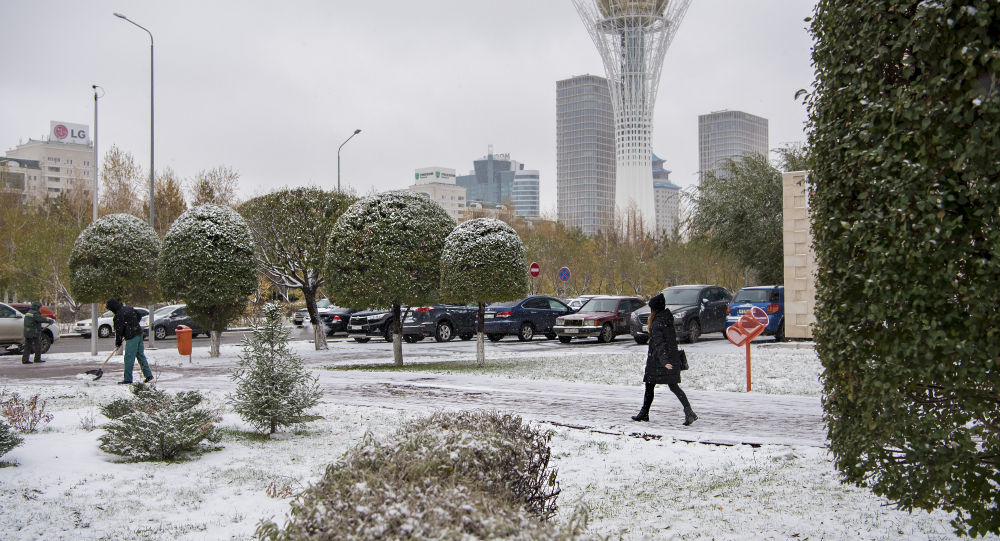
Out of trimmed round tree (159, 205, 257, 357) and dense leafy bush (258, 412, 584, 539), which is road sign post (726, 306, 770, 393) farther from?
trimmed round tree (159, 205, 257, 357)

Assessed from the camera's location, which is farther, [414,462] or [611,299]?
[611,299]

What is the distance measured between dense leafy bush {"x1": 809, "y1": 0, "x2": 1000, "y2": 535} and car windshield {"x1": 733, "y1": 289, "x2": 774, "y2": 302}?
69.3ft

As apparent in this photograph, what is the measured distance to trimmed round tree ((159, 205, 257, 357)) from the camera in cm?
2116

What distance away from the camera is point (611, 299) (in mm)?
27484

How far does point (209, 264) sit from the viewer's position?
69.6ft

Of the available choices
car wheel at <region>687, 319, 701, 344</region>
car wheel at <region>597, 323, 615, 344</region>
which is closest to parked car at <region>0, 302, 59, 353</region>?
car wheel at <region>597, 323, 615, 344</region>

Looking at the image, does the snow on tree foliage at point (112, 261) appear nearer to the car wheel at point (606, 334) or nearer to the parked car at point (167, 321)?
the parked car at point (167, 321)

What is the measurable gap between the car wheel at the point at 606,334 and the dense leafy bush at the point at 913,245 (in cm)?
2188

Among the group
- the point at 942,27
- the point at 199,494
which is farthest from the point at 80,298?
the point at 942,27

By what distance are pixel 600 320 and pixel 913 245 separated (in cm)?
2248

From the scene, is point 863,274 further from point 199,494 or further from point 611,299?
point 611,299

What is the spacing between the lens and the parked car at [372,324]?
2745 centimetres

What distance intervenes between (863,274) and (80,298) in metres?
23.2

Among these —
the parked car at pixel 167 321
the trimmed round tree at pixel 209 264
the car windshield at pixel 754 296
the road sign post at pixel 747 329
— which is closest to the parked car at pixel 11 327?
the trimmed round tree at pixel 209 264
